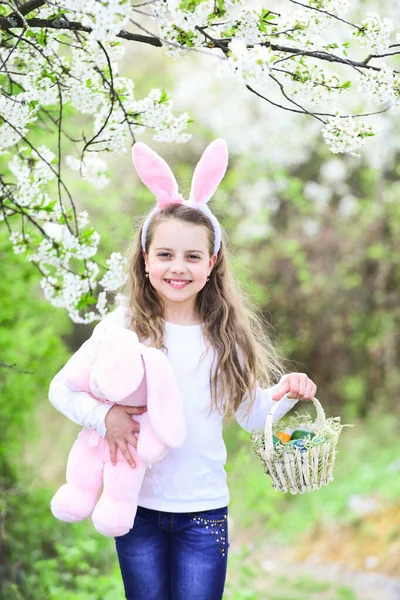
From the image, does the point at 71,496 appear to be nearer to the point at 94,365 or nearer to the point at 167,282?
the point at 94,365

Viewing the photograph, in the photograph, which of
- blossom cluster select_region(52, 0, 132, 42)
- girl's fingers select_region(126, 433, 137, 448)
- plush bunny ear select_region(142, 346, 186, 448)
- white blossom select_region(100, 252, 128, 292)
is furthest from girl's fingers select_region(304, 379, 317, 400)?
blossom cluster select_region(52, 0, 132, 42)

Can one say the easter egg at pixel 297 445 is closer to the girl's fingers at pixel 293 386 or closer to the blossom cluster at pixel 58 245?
the girl's fingers at pixel 293 386

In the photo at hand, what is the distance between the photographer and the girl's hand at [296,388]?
2.05 m

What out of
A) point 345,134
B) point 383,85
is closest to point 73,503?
point 345,134

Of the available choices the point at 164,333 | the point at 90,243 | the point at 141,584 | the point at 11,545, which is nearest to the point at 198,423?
the point at 164,333

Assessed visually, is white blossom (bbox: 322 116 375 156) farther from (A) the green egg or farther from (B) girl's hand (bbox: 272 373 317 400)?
(A) the green egg

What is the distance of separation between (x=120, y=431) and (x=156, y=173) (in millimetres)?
682

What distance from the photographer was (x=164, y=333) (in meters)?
2.11

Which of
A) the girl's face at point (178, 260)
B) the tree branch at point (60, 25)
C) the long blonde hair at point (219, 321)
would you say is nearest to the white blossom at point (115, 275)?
the long blonde hair at point (219, 321)

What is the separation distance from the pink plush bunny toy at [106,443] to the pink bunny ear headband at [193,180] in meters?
0.38

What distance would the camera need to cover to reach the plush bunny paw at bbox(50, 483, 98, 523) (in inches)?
78.8

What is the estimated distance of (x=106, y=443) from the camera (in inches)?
78.8

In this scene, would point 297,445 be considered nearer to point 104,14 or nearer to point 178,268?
point 178,268

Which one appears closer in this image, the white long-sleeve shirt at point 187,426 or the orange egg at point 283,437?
the white long-sleeve shirt at point 187,426
